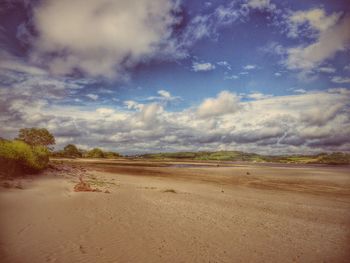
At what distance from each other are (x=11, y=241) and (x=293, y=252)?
31.2 feet

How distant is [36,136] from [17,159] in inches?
1537

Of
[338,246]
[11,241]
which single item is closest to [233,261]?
[338,246]

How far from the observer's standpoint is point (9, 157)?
62.5ft

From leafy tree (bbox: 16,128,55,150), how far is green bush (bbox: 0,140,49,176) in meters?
30.7

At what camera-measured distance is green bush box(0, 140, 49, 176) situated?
1865 centimetres

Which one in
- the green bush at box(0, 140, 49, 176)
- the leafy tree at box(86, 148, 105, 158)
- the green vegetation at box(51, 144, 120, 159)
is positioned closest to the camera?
the green bush at box(0, 140, 49, 176)

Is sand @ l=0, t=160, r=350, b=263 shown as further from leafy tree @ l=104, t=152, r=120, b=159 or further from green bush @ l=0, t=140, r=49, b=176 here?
leafy tree @ l=104, t=152, r=120, b=159

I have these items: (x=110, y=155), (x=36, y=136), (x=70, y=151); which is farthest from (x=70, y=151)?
(x=36, y=136)

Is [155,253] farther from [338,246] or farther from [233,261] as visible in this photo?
[338,246]

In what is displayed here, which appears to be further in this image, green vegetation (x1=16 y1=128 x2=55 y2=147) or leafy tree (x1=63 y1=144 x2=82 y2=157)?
leafy tree (x1=63 y1=144 x2=82 y2=157)

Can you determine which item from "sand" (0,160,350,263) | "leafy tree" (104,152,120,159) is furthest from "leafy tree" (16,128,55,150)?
"leafy tree" (104,152,120,159)

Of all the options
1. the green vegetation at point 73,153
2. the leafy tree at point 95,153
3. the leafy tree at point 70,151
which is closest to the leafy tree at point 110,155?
the green vegetation at point 73,153

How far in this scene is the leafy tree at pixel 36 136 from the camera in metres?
51.1

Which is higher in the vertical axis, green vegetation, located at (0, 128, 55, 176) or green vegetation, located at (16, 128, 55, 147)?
green vegetation, located at (16, 128, 55, 147)
